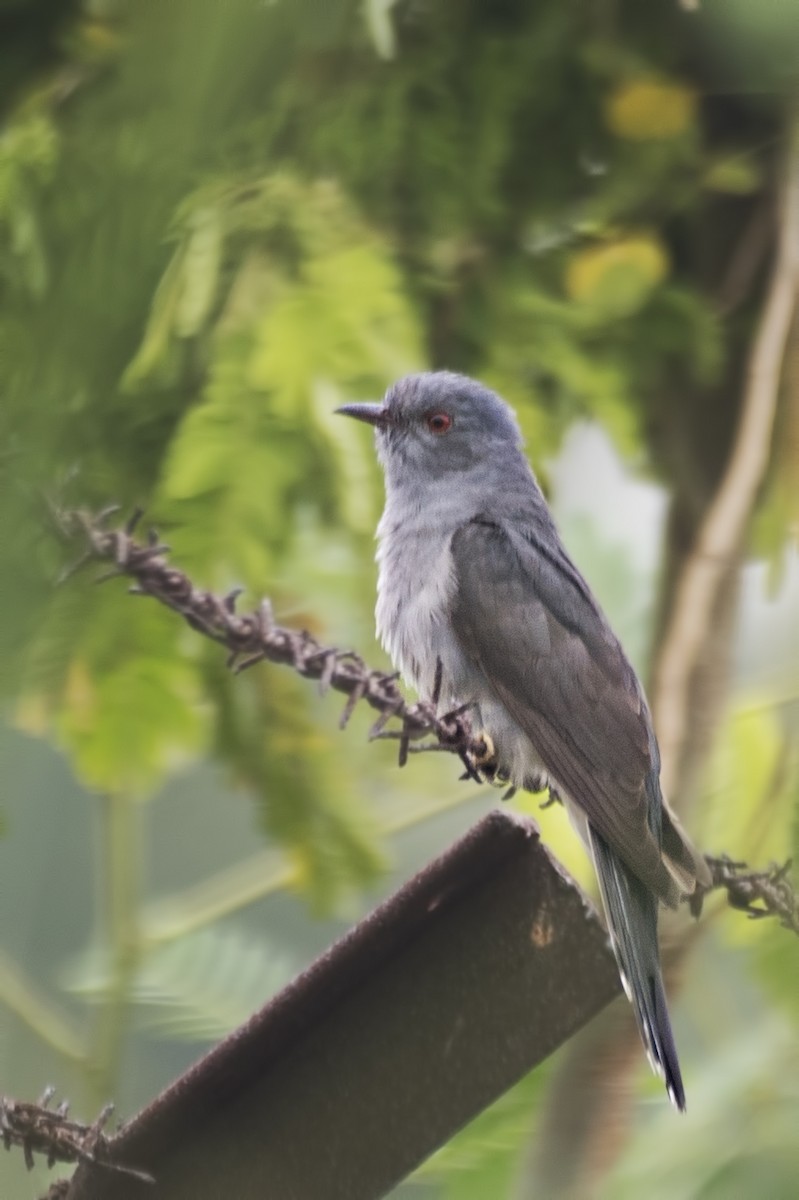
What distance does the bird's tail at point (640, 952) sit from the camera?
2.38ft

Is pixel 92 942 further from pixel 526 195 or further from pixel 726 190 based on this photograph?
pixel 726 190

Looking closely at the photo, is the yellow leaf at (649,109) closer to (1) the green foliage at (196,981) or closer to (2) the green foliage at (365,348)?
(2) the green foliage at (365,348)

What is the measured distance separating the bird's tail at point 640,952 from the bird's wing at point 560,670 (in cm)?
2

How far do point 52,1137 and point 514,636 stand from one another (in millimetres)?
560

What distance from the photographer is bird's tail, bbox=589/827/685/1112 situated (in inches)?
28.5

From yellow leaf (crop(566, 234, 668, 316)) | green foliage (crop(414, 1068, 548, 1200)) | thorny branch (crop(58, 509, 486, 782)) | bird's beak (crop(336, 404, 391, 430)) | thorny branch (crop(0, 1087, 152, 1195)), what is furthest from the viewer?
yellow leaf (crop(566, 234, 668, 316))

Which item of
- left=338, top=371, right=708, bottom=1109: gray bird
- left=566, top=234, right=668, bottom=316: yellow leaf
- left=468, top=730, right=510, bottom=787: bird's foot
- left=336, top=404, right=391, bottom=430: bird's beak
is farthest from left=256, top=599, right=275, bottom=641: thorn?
left=566, top=234, right=668, bottom=316: yellow leaf

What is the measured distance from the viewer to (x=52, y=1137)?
0.57 meters

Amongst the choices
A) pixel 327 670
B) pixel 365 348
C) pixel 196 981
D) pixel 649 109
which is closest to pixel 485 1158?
pixel 196 981

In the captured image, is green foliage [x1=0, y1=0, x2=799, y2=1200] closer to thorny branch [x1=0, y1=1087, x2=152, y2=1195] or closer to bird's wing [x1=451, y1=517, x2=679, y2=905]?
bird's wing [x1=451, y1=517, x2=679, y2=905]

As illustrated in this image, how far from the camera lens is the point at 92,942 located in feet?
3.92

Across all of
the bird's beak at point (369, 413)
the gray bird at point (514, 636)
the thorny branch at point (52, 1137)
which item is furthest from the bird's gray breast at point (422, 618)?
the thorny branch at point (52, 1137)

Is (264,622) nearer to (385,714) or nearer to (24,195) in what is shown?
(385,714)

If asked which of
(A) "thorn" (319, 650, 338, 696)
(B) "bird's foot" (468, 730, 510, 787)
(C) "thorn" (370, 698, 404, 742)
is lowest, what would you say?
(B) "bird's foot" (468, 730, 510, 787)
